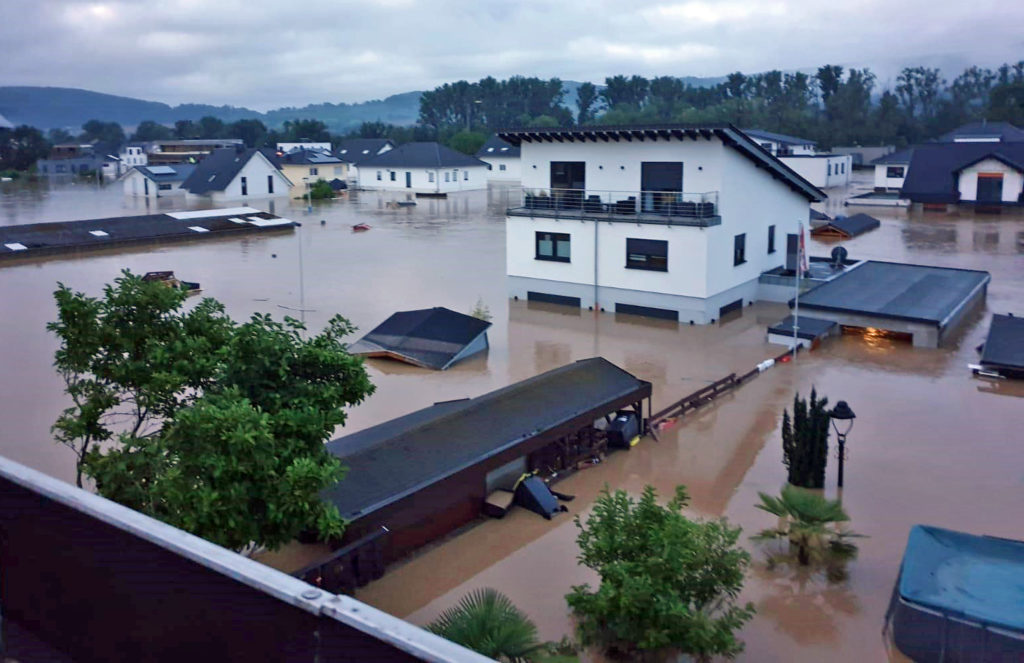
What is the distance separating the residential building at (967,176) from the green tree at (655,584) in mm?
48168

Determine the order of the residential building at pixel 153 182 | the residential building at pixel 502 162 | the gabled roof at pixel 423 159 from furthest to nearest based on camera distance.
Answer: the residential building at pixel 502 162 < the gabled roof at pixel 423 159 < the residential building at pixel 153 182

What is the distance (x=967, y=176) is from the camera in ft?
165

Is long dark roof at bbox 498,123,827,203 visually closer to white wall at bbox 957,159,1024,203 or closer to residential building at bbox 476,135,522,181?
white wall at bbox 957,159,1024,203

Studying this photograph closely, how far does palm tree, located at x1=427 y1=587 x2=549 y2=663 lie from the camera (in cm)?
713

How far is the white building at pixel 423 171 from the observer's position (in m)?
68.6

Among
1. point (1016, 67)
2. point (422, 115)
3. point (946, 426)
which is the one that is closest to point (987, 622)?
point (946, 426)

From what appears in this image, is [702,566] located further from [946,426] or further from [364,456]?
[946,426]

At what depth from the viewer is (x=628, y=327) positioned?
2350cm

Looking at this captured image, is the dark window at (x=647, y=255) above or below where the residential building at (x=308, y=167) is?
below

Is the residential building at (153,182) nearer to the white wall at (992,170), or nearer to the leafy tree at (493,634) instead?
the white wall at (992,170)

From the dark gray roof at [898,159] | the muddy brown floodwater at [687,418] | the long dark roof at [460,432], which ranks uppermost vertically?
the dark gray roof at [898,159]

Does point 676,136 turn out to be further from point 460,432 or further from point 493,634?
point 493,634

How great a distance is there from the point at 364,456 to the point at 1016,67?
131 meters

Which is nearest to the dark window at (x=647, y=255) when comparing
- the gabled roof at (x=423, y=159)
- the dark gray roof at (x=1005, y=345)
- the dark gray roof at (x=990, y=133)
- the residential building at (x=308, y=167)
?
the dark gray roof at (x=1005, y=345)
